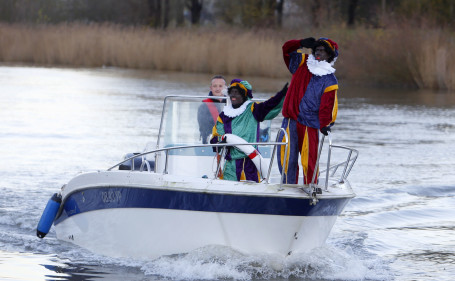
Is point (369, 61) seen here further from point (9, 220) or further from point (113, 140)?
point (9, 220)

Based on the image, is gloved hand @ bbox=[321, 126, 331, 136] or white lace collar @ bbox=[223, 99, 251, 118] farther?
white lace collar @ bbox=[223, 99, 251, 118]

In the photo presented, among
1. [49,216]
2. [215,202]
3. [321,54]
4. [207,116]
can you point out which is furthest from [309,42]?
[49,216]

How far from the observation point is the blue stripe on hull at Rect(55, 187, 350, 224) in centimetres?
651

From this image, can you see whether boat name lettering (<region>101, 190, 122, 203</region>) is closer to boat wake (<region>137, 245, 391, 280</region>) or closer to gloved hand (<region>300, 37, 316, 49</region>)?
boat wake (<region>137, 245, 391, 280</region>)

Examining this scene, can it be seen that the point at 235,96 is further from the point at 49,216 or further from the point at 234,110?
the point at 49,216

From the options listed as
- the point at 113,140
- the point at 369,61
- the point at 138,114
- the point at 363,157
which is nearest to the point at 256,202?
the point at 363,157

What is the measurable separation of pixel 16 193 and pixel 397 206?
439 cm

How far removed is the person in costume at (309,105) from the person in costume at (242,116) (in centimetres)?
35

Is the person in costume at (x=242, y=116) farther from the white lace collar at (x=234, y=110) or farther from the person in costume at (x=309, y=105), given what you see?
the person in costume at (x=309, y=105)

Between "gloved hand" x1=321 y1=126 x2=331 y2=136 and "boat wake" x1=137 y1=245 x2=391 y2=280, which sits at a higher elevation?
"gloved hand" x1=321 y1=126 x2=331 y2=136

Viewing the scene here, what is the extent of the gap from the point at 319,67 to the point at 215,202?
1.29 meters

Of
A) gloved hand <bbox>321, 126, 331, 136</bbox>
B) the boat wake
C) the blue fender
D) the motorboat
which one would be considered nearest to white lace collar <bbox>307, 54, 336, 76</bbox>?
gloved hand <bbox>321, 126, 331, 136</bbox>

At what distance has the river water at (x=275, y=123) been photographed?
23.2ft

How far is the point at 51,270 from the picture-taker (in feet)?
24.0
